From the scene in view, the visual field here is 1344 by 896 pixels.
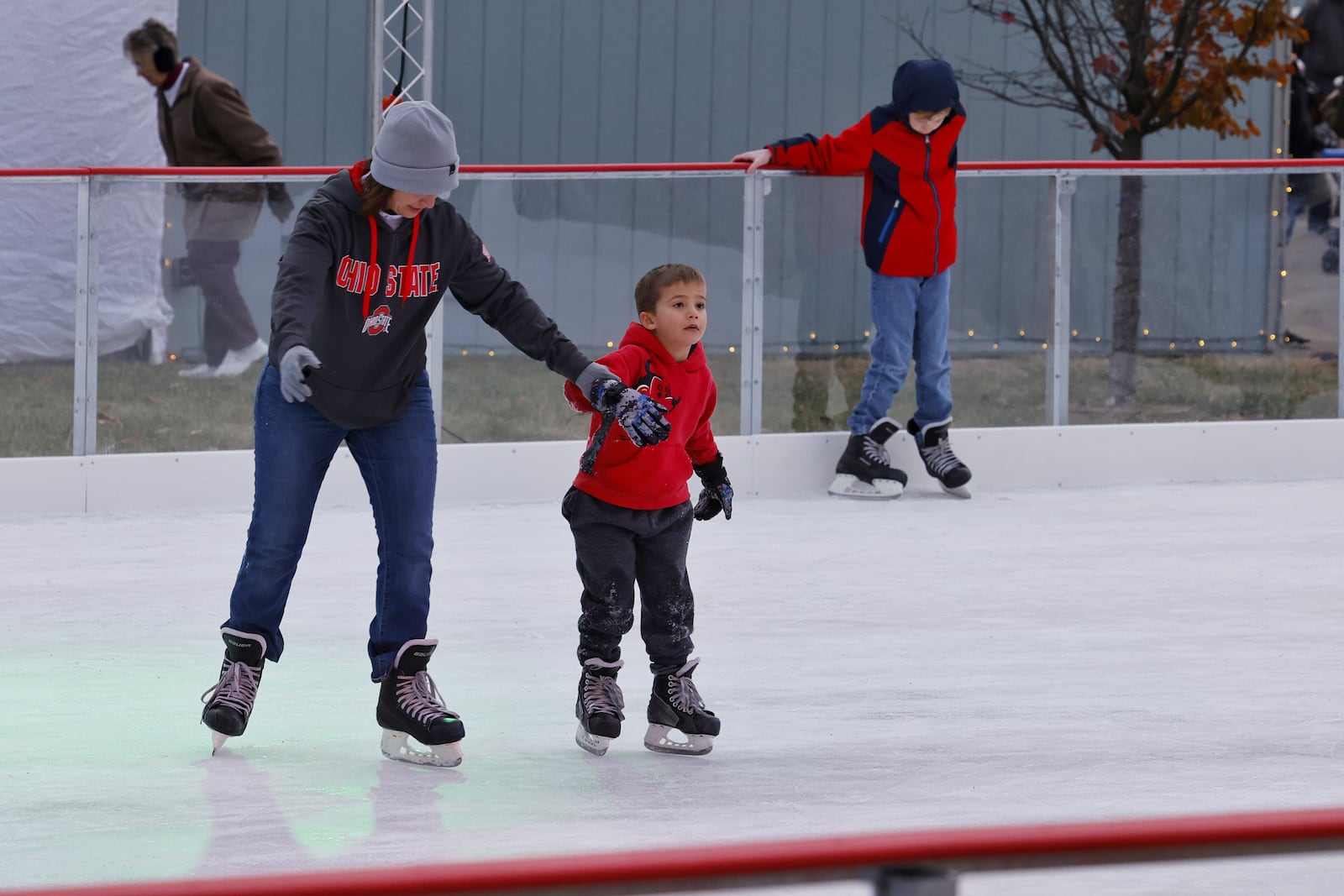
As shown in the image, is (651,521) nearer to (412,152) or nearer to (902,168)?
(412,152)

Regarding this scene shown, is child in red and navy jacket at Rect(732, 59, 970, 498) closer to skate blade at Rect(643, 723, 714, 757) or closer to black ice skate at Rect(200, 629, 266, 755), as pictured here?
skate blade at Rect(643, 723, 714, 757)

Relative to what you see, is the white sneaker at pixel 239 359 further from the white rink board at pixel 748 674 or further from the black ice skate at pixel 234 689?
the black ice skate at pixel 234 689

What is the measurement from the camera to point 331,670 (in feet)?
15.7

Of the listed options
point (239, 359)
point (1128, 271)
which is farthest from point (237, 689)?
point (1128, 271)

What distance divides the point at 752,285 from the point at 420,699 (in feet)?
13.2

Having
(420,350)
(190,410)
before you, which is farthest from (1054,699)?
(190,410)

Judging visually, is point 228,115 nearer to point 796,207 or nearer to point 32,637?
point 796,207

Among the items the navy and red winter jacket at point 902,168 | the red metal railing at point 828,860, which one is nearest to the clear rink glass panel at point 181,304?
the navy and red winter jacket at point 902,168

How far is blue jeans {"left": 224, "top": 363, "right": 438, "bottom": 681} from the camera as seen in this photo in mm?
3861

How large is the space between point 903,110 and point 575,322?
1.50 meters

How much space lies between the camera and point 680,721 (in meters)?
4.01

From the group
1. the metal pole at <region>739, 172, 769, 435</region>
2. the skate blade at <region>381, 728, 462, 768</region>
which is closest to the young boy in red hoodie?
the skate blade at <region>381, 728, 462, 768</region>

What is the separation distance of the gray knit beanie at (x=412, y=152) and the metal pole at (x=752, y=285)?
398 centimetres

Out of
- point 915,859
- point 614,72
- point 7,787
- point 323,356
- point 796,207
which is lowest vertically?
point 7,787
